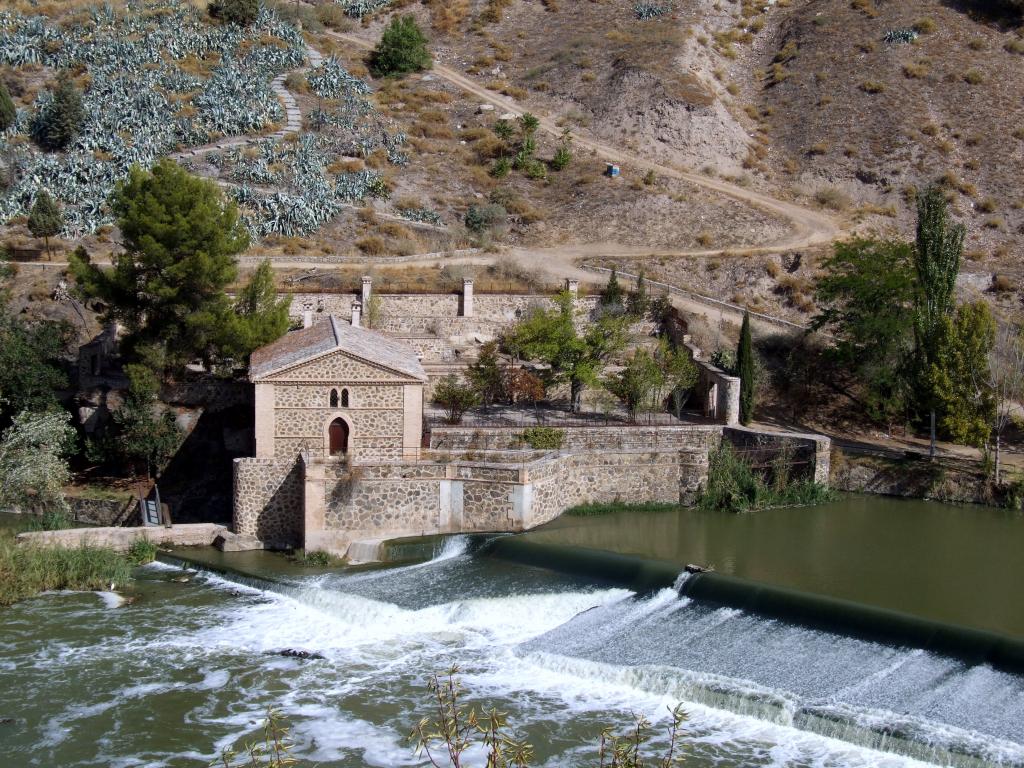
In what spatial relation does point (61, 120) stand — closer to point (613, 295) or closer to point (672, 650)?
point (613, 295)

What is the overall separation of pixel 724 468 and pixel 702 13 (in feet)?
169

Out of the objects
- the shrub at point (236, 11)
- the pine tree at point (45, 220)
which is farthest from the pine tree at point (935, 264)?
the shrub at point (236, 11)

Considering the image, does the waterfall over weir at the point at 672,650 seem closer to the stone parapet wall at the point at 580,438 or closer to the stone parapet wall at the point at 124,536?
the stone parapet wall at the point at 124,536

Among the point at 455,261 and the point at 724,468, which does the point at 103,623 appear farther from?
the point at 455,261

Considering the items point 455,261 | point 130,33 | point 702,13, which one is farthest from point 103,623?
point 702,13

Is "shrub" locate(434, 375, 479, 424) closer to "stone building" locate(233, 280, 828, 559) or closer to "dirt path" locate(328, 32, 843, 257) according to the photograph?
"stone building" locate(233, 280, 828, 559)

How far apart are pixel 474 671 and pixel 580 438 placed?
10363 millimetres

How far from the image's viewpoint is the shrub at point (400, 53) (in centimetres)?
6284

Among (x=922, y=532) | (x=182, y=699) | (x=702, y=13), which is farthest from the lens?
(x=702, y=13)

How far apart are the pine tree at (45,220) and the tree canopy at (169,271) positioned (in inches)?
525

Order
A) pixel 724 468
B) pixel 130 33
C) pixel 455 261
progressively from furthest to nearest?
pixel 130 33, pixel 455 261, pixel 724 468

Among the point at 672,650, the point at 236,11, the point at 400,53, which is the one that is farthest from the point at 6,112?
the point at 672,650

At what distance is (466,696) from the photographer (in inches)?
647

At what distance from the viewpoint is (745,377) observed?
3034 centimetres
